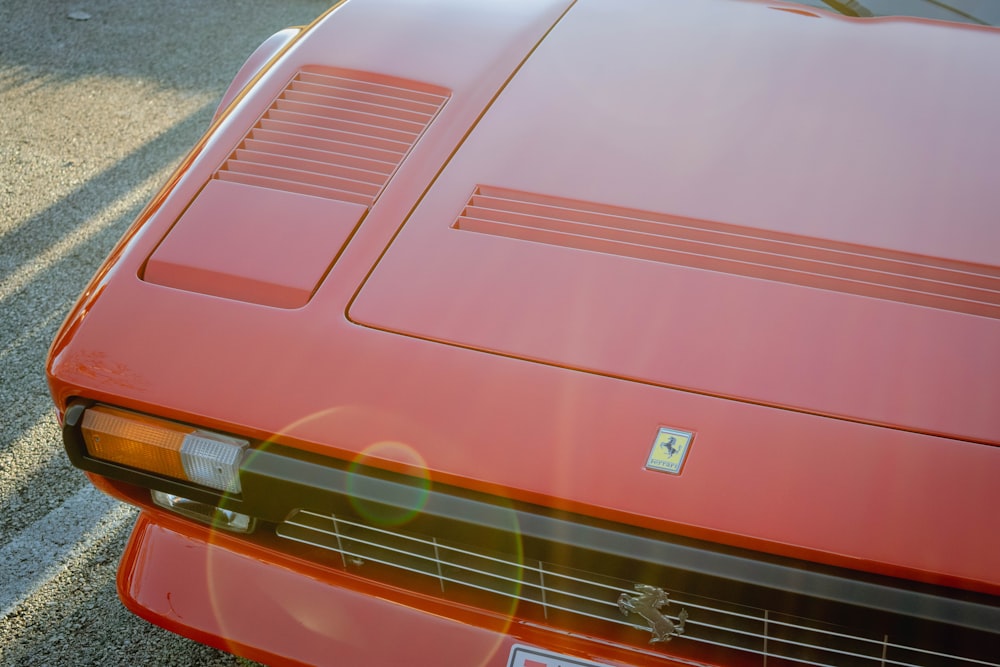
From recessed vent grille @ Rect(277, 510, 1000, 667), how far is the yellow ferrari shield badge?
139 millimetres

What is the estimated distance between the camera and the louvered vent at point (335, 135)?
1757mm

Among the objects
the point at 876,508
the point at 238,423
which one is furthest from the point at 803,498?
the point at 238,423

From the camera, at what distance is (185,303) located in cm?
155

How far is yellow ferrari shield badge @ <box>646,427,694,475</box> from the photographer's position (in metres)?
1.28

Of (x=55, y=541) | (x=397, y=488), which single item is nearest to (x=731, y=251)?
(x=397, y=488)

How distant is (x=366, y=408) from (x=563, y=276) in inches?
15.0

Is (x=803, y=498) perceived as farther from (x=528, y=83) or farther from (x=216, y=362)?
(x=528, y=83)

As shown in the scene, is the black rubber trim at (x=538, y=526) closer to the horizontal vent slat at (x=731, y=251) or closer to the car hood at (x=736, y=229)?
the car hood at (x=736, y=229)

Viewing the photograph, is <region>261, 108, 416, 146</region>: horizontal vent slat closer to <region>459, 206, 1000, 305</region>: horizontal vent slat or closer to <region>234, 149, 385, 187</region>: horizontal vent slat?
<region>234, 149, 385, 187</region>: horizontal vent slat

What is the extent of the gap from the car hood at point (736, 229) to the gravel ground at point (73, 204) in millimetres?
1081

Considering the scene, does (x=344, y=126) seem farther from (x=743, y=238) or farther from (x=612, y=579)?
Result: (x=612, y=579)

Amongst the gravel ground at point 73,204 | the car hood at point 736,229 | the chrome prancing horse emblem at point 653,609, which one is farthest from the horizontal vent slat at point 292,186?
the gravel ground at point 73,204

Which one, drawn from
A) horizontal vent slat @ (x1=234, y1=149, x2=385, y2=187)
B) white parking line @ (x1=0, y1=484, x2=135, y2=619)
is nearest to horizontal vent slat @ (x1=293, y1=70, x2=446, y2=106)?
horizontal vent slat @ (x1=234, y1=149, x2=385, y2=187)

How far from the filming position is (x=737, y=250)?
1.53 metres
